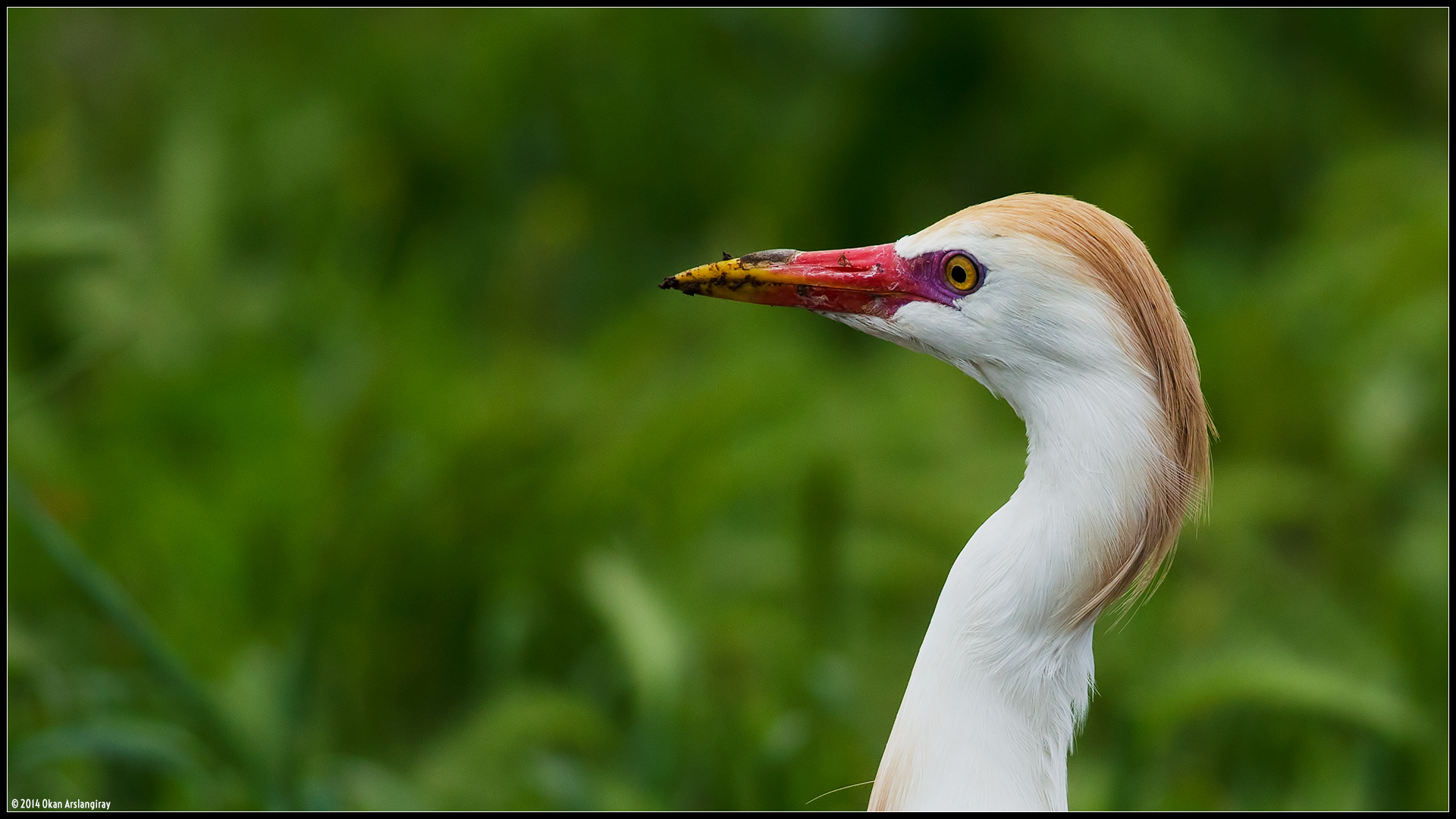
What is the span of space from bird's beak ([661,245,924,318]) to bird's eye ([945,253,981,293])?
43 millimetres

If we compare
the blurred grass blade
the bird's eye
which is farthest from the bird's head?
the blurred grass blade

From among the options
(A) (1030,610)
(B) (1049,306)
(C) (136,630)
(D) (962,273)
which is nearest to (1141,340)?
(B) (1049,306)

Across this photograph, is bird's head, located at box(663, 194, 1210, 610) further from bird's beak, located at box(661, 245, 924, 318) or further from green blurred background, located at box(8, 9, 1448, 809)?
green blurred background, located at box(8, 9, 1448, 809)

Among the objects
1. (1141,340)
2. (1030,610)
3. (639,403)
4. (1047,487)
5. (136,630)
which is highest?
(639,403)

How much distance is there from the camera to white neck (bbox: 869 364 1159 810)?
130cm

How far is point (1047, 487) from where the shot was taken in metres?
1.32

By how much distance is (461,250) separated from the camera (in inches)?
177

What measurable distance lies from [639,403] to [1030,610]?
2.12m

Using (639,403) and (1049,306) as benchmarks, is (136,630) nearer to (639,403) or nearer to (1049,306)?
(1049,306)

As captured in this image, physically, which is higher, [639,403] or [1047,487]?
[639,403]

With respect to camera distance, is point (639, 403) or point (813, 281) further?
point (639, 403)

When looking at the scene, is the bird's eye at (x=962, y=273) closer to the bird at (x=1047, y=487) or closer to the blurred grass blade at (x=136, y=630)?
the bird at (x=1047, y=487)

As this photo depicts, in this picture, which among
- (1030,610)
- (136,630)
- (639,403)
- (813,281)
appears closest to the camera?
(1030,610)

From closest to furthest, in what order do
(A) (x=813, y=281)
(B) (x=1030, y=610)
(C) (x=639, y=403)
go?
(B) (x=1030, y=610)
(A) (x=813, y=281)
(C) (x=639, y=403)
